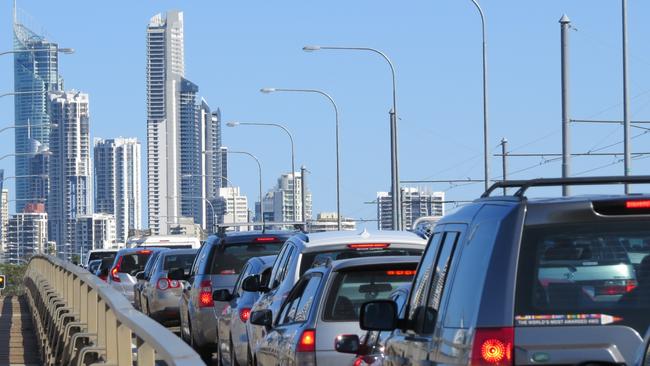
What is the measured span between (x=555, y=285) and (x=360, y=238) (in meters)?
7.57

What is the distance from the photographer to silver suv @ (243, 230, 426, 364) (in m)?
14.4

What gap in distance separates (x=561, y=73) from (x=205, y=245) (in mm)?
12223

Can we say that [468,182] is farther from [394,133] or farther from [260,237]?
[260,237]

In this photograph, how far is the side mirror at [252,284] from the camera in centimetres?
1667

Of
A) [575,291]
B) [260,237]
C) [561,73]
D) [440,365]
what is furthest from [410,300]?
[561,73]

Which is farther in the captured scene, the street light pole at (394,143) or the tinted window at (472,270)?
the street light pole at (394,143)

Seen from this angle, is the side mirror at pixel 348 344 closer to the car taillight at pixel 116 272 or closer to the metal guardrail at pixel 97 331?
the metal guardrail at pixel 97 331

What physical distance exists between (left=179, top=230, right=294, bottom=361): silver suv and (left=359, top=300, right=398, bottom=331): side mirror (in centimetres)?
1213

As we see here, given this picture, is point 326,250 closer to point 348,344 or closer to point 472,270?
point 348,344

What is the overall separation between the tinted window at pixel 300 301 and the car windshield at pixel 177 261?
Answer: 1543 centimetres

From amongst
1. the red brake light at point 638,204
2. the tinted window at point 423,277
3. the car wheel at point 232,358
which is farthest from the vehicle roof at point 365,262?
the car wheel at point 232,358

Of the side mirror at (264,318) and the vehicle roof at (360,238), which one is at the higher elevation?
the vehicle roof at (360,238)

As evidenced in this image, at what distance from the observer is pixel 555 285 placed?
275 inches

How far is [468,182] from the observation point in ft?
220
